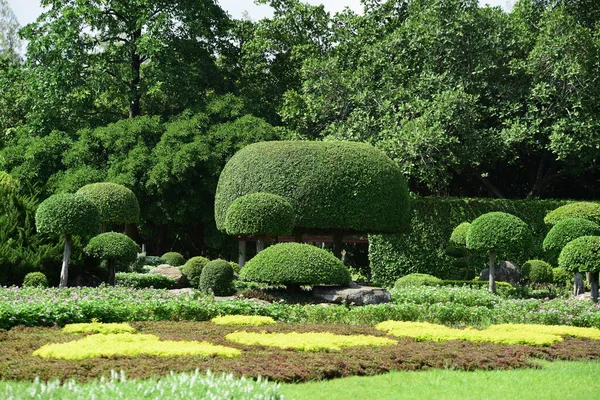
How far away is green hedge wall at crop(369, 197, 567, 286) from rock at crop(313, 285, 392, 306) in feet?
27.3

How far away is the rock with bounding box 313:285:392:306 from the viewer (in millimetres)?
15633

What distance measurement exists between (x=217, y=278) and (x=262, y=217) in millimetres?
3368

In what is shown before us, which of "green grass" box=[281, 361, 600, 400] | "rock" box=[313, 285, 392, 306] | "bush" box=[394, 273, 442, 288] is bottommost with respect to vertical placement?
"green grass" box=[281, 361, 600, 400]

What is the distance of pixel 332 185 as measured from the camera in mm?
22578

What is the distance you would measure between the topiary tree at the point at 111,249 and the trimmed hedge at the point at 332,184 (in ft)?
18.5

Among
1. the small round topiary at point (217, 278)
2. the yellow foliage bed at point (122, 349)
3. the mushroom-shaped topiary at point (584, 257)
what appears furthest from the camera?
the small round topiary at point (217, 278)

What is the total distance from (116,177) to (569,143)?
15.5 meters

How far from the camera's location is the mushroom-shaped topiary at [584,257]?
16188 mm

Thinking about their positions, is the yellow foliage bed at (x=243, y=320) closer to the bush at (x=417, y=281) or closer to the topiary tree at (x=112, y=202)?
the bush at (x=417, y=281)

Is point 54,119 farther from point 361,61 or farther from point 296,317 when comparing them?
point 296,317

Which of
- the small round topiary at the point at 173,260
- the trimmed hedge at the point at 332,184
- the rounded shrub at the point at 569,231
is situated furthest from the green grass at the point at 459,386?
the small round topiary at the point at 173,260

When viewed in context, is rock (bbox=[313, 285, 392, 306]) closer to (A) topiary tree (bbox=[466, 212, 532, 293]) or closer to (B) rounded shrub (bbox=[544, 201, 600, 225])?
(A) topiary tree (bbox=[466, 212, 532, 293])

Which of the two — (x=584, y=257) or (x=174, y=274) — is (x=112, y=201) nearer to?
(x=174, y=274)

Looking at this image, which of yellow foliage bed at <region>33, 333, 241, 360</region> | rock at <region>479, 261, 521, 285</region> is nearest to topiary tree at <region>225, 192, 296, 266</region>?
rock at <region>479, 261, 521, 285</region>
